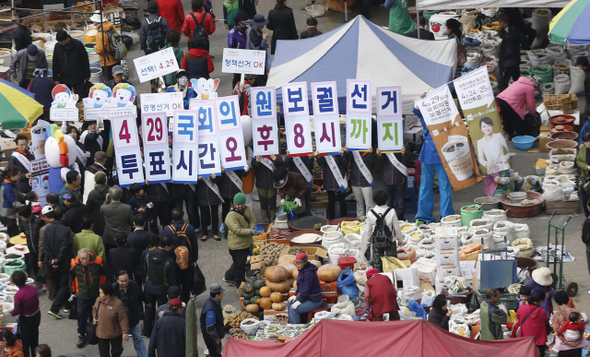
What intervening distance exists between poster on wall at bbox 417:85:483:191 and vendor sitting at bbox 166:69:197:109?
444cm

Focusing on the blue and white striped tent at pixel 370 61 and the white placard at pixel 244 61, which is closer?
the blue and white striped tent at pixel 370 61

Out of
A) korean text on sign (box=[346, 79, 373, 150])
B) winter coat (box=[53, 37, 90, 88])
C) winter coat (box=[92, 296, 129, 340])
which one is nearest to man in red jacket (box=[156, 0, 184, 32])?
winter coat (box=[53, 37, 90, 88])

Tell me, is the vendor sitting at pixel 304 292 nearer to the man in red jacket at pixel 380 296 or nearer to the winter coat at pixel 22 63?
the man in red jacket at pixel 380 296

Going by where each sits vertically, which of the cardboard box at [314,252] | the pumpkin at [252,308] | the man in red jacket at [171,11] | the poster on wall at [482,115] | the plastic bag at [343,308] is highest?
the man in red jacket at [171,11]

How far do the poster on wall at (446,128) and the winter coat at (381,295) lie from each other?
3.92 meters

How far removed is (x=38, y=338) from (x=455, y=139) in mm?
7350

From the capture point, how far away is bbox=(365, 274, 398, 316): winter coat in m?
14.0

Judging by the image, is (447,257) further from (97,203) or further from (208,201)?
(97,203)

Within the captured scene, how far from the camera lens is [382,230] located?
1563cm

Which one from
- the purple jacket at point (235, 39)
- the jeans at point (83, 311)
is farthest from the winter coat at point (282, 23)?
the jeans at point (83, 311)

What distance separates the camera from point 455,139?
688 inches

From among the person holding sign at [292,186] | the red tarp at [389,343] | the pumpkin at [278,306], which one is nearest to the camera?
the red tarp at [389,343]

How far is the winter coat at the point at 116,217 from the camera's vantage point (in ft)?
53.3

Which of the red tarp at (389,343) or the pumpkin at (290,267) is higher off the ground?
the pumpkin at (290,267)
